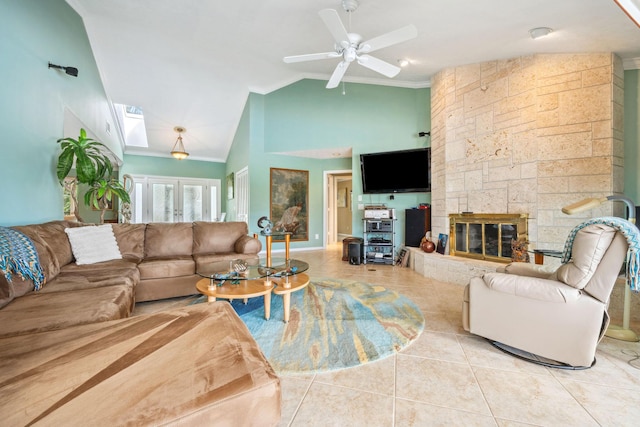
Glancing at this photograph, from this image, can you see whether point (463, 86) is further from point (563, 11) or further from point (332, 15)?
point (332, 15)

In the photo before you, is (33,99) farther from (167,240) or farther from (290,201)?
(290,201)

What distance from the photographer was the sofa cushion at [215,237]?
3480 mm

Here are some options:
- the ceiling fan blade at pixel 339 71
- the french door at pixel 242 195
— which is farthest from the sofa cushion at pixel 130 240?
the ceiling fan blade at pixel 339 71

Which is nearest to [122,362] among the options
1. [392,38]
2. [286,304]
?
[286,304]

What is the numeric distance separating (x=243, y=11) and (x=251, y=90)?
8.31ft

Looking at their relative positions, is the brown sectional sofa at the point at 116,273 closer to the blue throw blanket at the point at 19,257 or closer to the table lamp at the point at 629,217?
the blue throw blanket at the point at 19,257

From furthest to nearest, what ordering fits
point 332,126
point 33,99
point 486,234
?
1. point 332,126
2. point 486,234
3. point 33,99

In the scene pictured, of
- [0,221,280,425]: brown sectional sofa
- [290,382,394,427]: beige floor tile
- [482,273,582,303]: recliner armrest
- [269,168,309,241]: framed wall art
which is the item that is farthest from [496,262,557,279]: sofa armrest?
[269,168,309,241]: framed wall art

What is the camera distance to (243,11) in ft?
10.6

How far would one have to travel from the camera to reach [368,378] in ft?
5.16

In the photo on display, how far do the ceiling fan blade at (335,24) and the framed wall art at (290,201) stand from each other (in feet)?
12.2

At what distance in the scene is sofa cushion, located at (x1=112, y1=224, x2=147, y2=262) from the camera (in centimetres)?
308

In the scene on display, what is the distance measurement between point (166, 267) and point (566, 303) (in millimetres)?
3394

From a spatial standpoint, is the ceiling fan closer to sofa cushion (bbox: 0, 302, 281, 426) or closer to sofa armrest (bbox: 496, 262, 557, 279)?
sofa armrest (bbox: 496, 262, 557, 279)
